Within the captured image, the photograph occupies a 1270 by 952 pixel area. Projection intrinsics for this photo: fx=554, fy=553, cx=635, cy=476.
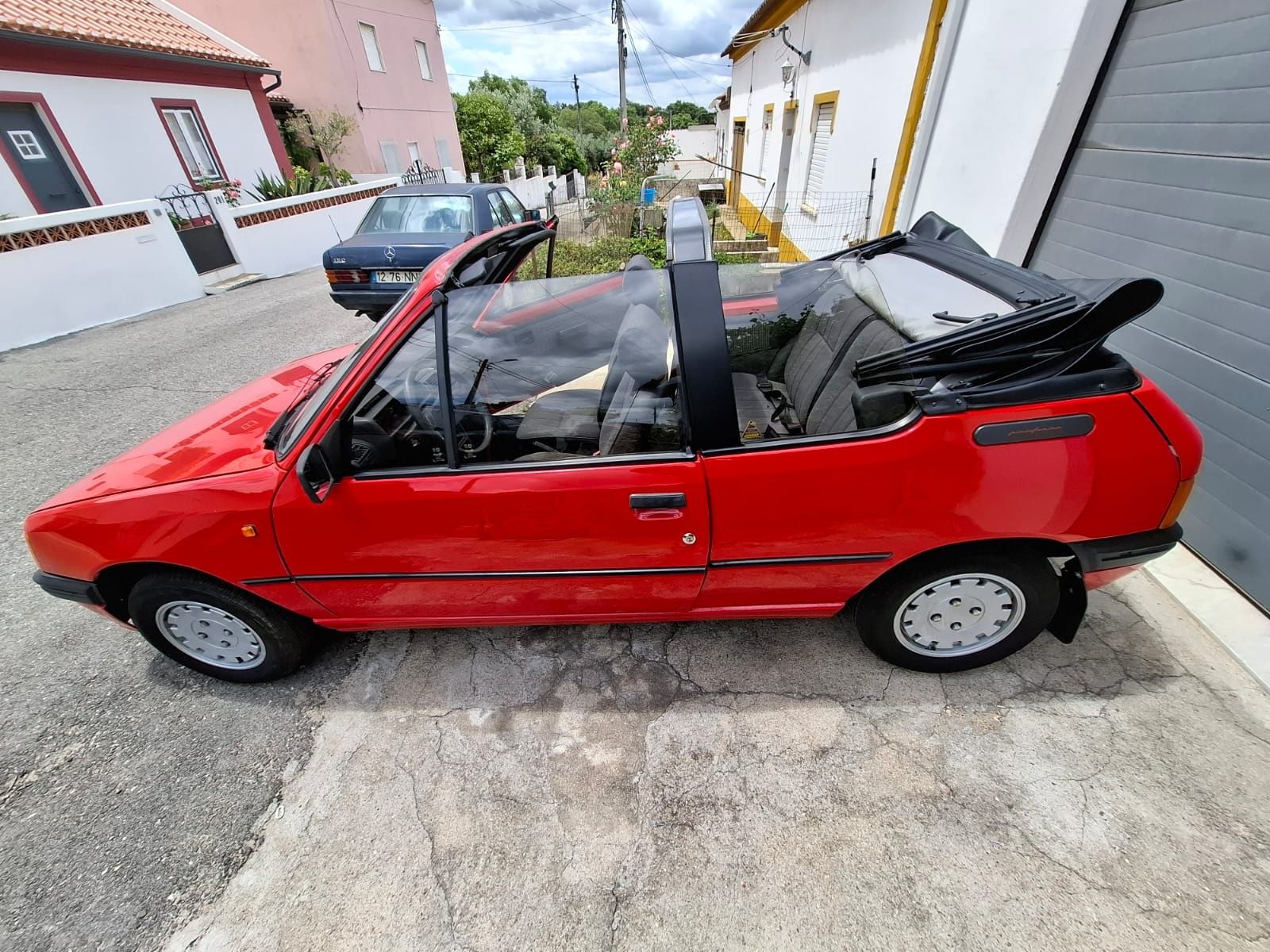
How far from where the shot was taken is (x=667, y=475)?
1.85 meters

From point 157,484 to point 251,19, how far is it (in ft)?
71.7

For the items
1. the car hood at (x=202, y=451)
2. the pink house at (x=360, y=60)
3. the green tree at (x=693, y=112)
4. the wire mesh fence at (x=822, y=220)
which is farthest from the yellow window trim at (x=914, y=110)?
the green tree at (x=693, y=112)

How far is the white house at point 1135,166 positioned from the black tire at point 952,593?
1.44 m

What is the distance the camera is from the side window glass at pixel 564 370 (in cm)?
199

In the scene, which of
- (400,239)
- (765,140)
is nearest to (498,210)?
(400,239)

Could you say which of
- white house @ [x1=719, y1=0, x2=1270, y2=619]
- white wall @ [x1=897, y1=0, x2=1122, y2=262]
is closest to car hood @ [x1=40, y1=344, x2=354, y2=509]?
white house @ [x1=719, y1=0, x2=1270, y2=619]

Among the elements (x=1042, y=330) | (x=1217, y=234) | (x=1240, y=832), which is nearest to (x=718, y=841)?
(x=1240, y=832)

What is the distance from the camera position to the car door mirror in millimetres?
1812

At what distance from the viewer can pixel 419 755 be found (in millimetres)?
2133

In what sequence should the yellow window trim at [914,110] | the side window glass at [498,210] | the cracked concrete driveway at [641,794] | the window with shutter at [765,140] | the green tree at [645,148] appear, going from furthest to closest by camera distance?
1. the green tree at [645,148]
2. the window with shutter at [765,140]
3. the side window glass at [498,210]
4. the yellow window trim at [914,110]
5. the cracked concrete driveway at [641,794]

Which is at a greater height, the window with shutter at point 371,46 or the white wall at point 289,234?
the window with shutter at point 371,46

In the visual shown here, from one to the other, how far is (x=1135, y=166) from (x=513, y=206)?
7.43 m

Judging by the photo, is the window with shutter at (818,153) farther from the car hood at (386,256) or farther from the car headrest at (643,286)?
the car headrest at (643,286)

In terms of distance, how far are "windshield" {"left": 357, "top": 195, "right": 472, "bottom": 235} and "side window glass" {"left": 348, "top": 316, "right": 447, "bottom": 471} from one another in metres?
5.76
